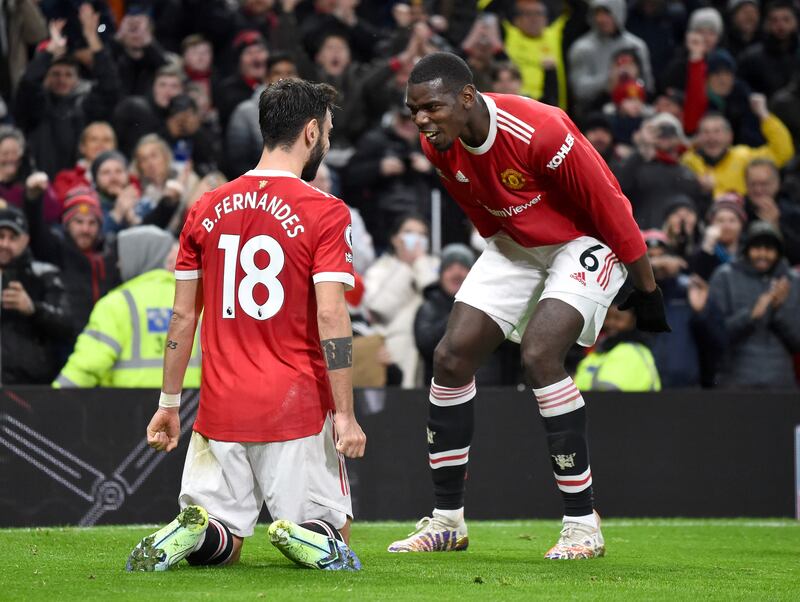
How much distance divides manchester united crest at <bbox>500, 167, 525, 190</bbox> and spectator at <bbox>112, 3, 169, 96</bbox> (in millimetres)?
6993

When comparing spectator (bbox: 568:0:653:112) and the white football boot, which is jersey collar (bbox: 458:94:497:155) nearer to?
the white football boot

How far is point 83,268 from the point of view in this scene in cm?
970

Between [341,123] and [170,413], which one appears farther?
[341,123]

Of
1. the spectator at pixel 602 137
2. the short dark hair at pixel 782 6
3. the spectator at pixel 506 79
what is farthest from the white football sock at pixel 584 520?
the short dark hair at pixel 782 6

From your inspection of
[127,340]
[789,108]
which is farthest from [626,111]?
[127,340]

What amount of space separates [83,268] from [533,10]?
20.0ft

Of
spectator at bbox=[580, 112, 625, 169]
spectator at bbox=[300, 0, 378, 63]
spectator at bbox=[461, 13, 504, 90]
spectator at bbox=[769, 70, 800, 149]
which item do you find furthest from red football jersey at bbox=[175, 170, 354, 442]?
spectator at bbox=[769, 70, 800, 149]

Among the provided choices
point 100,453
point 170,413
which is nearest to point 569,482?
point 170,413

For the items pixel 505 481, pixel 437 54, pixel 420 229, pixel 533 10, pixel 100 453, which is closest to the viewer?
pixel 437 54

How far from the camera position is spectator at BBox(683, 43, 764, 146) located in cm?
1404

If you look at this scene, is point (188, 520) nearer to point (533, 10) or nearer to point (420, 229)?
point (420, 229)

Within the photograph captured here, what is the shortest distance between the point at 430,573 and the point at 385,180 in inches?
257

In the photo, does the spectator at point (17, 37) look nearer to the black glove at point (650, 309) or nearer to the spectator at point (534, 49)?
the spectator at point (534, 49)

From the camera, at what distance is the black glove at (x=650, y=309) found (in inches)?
257
